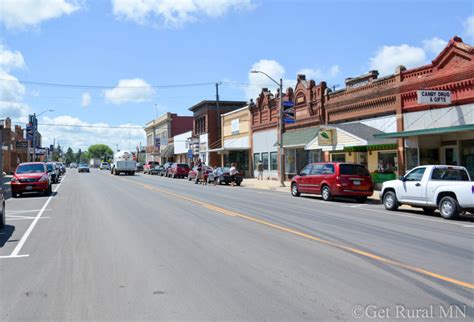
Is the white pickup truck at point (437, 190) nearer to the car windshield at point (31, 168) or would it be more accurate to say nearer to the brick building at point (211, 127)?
the car windshield at point (31, 168)

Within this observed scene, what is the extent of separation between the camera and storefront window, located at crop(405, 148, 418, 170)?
2381 centimetres

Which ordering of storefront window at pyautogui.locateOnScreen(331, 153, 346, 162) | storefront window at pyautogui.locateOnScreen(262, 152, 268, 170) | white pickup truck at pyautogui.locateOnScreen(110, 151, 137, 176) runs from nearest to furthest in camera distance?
1. storefront window at pyautogui.locateOnScreen(331, 153, 346, 162)
2. storefront window at pyautogui.locateOnScreen(262, 152, 268, 170)
3. white pickup truck at pyautogui.locateOnScreen(110, 151, 137, 176)

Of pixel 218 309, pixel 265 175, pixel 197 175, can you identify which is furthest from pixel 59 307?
pixel 265 175

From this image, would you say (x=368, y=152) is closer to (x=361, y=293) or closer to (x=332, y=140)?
(x=332, y=140)

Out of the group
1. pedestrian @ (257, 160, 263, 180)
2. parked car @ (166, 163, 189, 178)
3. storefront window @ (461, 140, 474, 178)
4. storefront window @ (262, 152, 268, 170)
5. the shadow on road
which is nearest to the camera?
the shadow on road

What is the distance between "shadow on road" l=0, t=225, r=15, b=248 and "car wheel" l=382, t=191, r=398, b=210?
41.7ft

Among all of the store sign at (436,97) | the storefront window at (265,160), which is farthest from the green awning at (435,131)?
the storefront window at (265,160)

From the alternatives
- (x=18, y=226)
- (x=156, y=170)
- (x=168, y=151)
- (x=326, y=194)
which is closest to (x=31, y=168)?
(x=18, y=226)

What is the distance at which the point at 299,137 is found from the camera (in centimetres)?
3419

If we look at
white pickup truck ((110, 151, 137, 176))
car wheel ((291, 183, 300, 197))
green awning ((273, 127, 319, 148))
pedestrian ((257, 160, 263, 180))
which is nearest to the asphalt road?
car wheel ((291, 183, 300, 197))

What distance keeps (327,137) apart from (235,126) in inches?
941

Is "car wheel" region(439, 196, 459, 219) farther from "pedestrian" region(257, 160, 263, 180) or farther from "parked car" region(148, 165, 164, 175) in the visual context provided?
"parked car" region(148, 165, 164, 175)

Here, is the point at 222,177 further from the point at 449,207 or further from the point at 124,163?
the point at 124,163

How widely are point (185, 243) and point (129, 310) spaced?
164 inches
